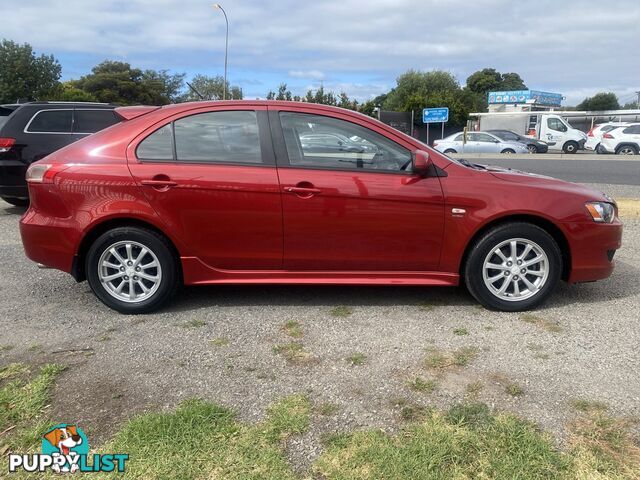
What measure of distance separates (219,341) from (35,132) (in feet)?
19.0

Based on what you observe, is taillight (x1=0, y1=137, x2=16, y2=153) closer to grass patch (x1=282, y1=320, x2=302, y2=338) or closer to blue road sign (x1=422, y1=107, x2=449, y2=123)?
grass patch (x1=282, y1=320, x2=302, y2=338)

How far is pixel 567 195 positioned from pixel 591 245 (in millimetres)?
440

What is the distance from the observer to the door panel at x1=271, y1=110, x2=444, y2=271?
4.02 metres

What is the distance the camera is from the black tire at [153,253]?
4102 millimetres

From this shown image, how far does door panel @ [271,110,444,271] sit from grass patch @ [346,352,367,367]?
34.3 inches

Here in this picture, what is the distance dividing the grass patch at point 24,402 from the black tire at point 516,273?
300 centimetres

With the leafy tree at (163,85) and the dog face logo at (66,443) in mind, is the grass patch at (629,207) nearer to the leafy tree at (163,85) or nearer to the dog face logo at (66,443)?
the dog face logo at (66,443)

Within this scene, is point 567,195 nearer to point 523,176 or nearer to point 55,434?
point 523,176

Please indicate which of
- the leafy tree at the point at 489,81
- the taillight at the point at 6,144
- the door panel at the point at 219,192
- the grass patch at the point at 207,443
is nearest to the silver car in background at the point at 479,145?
the taillight at the point at 6,144

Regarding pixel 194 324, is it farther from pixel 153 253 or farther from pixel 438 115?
pixel 438 115

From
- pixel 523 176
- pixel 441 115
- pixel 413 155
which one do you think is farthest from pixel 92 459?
pixel 441 115

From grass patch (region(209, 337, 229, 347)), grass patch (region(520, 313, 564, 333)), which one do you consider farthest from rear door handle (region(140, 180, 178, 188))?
grass patch (region(520, 313, 564, 333))

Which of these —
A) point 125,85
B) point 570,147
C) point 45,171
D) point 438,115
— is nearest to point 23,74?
point 125,85

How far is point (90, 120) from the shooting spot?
8258 millimetres
